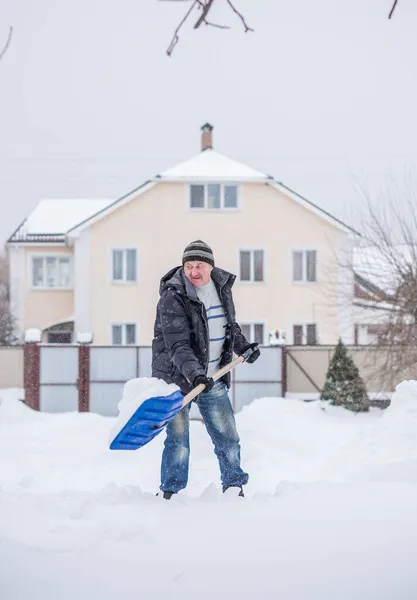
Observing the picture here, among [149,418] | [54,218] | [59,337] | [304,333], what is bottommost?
[59,337]

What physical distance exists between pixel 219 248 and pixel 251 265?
1.05 metres

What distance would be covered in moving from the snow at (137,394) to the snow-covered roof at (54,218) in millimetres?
17847

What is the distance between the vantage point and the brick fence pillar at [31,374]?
14164 millimetres

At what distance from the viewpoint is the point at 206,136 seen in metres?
23.3

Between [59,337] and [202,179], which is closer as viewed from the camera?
[202,179]

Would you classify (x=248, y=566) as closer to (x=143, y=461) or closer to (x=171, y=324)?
(x=171, y=324)

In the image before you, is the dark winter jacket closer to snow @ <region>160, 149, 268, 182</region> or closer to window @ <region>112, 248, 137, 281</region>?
snow @ <region>160, 149, 268, 182</region>

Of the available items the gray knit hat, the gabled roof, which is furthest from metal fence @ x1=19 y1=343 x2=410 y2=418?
the gray knit hat

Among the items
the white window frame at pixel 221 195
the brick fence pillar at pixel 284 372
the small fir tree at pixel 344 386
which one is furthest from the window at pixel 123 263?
the small fir tree at pixel 344 386

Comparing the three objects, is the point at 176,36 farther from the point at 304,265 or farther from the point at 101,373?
the point at 304,265

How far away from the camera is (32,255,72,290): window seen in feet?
73.8

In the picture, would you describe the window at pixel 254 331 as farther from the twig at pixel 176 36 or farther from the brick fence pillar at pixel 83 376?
the twig at pixel 176 36

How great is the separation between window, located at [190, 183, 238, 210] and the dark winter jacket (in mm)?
16746

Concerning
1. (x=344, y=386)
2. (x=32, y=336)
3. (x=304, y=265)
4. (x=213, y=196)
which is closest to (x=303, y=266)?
(x=304, y=265)
